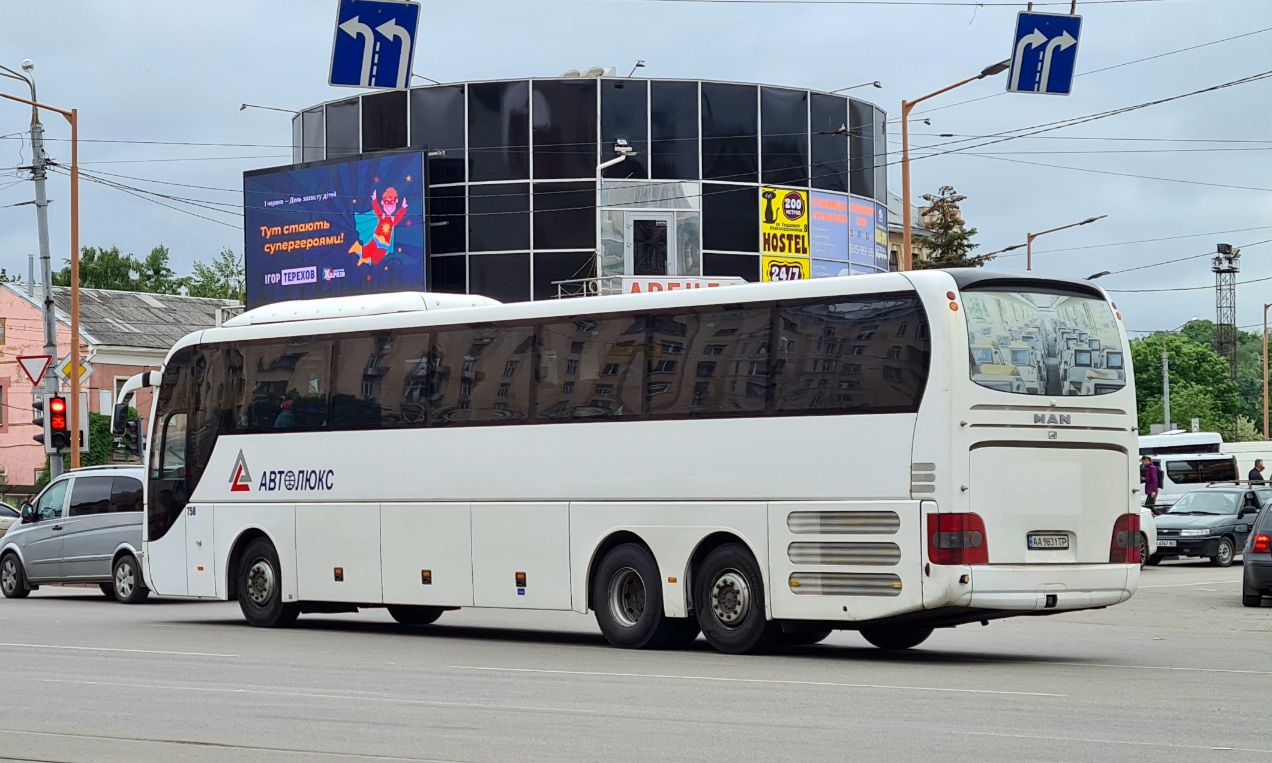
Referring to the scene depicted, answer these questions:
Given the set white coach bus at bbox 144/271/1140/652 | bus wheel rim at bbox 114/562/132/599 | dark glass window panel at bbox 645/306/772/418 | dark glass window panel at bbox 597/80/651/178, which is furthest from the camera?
dark glass window panel at bbox 597/80/651/178

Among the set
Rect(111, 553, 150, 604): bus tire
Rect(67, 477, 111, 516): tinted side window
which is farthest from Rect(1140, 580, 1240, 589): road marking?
Rect(67, 477, 111, 516): tinted side window

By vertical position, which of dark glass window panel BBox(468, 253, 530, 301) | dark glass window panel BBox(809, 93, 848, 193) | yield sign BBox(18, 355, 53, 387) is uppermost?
dark glass window panel BBox(809, 93, 848, 193)

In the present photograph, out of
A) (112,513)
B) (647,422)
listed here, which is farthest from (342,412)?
(112,513)

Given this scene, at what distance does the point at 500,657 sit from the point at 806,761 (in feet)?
24.5

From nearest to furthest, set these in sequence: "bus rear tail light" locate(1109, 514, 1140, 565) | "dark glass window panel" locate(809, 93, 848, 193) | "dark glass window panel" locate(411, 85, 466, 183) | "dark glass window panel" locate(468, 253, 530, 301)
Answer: "bus rear tail light" locate(1109, 514, 1140, 565)
"dark glass window panel" locate(468, 253, 530, 301)
"dark glass window panel" locate(411, 85, 466, 183)
"dark glass window panel" locate(809, 93, 848, 193)

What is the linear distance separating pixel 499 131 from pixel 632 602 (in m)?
32.0

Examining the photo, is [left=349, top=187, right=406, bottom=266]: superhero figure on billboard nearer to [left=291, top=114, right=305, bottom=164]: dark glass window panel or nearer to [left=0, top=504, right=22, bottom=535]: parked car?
[left=291, top=114, right=305, bottom=164]: dark glass window panel

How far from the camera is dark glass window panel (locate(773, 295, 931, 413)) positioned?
601 inches

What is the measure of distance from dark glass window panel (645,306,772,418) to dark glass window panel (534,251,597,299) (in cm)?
3008

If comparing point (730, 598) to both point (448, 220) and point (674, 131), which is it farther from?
point (448, 220)

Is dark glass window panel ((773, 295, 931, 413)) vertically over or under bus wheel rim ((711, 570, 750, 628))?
over

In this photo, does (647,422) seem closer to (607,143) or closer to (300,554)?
(300,554)

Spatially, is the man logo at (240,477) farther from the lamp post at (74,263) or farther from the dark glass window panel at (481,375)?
the lamp post at (74,263)

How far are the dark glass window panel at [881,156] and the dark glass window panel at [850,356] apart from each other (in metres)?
35.9
